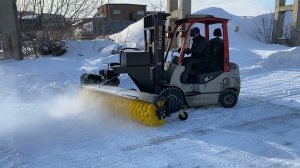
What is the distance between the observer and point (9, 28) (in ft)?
42.6

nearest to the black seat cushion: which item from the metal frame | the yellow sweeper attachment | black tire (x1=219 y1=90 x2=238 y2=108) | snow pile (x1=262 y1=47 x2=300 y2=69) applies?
the metal frame

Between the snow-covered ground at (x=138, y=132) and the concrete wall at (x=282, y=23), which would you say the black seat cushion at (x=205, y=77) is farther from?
the concrete wall at (x=282, y=23)

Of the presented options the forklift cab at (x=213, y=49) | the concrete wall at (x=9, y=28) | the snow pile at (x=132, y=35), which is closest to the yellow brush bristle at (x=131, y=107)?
the forklift cab at (x=213, y=49)

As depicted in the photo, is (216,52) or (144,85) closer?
(144,85)

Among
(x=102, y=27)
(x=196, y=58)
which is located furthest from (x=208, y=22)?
(x=102, y=27)

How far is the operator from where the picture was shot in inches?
286

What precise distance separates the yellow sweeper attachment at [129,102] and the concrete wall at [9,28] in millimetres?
6749

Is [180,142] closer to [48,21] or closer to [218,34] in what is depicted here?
[218,34]

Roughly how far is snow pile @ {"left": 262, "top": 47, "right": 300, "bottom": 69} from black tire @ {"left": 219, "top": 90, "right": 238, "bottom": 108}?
568 centimetres

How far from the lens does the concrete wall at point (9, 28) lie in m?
13.0

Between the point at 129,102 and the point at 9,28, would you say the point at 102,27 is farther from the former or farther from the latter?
the point at 129,102

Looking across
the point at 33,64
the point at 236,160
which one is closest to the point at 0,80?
the point at 33,64

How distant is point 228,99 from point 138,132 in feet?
8.26

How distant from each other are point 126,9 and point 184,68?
97.0 ft
